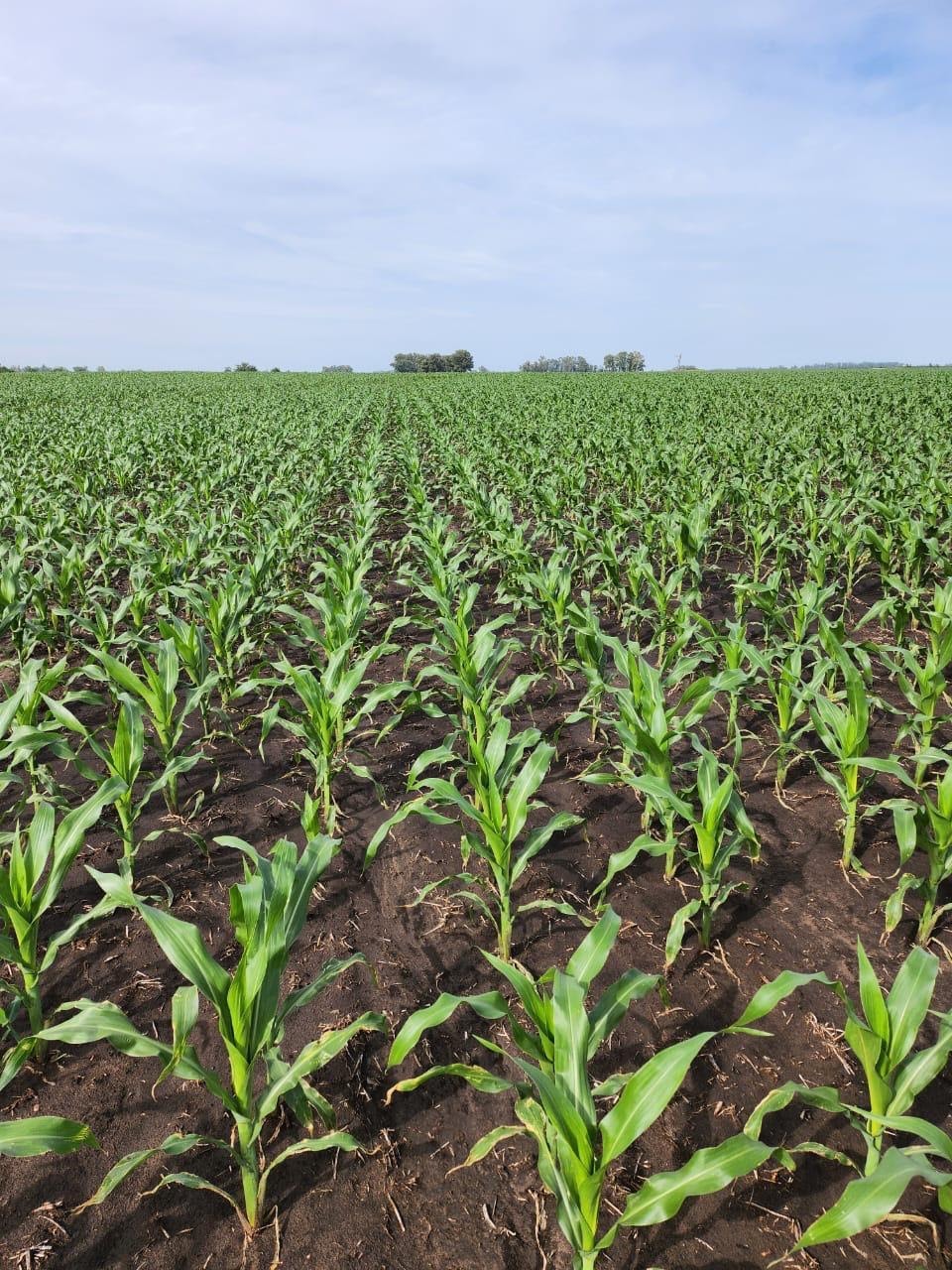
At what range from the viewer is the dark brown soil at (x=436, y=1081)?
1747 mm

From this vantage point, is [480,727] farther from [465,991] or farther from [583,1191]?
[583,1191]

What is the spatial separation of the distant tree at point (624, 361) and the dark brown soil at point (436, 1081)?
4304 inches

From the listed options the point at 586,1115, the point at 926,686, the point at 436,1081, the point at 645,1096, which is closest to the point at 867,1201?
the point at 645,1096

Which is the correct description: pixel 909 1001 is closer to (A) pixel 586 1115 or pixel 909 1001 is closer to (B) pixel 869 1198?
(B) pixel 869 1198

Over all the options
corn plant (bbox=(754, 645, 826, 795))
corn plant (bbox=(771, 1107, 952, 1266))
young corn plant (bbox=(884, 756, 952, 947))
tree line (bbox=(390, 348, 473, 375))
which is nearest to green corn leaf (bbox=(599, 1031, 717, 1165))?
corn plant (bbox=(771, 1107, 952, 1266))

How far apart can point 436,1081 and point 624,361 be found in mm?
114798

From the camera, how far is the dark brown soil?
175cm

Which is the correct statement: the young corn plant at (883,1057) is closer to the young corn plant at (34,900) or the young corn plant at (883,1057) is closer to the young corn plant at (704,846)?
the young corn plant at (704,846)

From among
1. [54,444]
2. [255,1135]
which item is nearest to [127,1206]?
[255,1135]

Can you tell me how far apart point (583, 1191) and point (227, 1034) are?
86 centimetres

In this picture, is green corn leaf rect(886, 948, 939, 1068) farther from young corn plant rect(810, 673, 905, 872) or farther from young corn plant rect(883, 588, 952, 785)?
young corn plant rect(883, 588, 952, 785)

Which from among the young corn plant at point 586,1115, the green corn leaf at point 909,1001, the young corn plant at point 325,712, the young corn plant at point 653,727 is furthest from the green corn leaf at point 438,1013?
the young corn plant at point 325,712

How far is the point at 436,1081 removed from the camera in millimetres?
2199

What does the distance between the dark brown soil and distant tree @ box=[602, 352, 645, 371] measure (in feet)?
359
